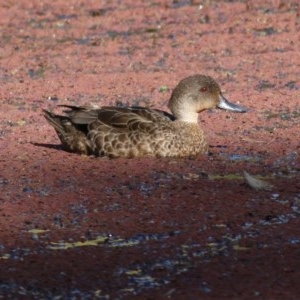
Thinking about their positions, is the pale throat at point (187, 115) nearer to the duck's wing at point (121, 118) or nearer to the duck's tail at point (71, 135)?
the duck's wing at point (121, 118)

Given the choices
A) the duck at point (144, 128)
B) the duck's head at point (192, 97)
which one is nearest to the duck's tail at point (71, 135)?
the duck at point (144, 128)

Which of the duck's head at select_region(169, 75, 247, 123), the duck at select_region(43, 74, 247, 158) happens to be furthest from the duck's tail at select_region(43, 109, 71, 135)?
the duck's head at select_region(169, 75, 247, 123)

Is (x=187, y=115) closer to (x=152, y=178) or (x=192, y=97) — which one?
(x=192, y=97)

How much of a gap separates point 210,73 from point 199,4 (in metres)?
4.44

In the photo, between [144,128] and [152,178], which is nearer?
[152,178]

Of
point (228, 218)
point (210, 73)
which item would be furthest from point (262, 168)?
point (210, 73)

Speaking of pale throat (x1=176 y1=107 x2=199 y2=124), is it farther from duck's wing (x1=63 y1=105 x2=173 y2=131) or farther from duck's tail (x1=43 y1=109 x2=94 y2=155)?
duck's tail (x1=43 y1=109 x2=94 y2=155)

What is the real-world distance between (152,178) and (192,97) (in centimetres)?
125

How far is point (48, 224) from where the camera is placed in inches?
299

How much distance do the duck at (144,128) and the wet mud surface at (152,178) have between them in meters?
0.11

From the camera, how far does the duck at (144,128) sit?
373 inches

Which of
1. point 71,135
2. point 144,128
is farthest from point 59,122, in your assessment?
point 144,128

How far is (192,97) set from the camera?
988 centimetres

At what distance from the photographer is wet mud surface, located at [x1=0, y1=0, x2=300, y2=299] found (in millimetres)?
6535
